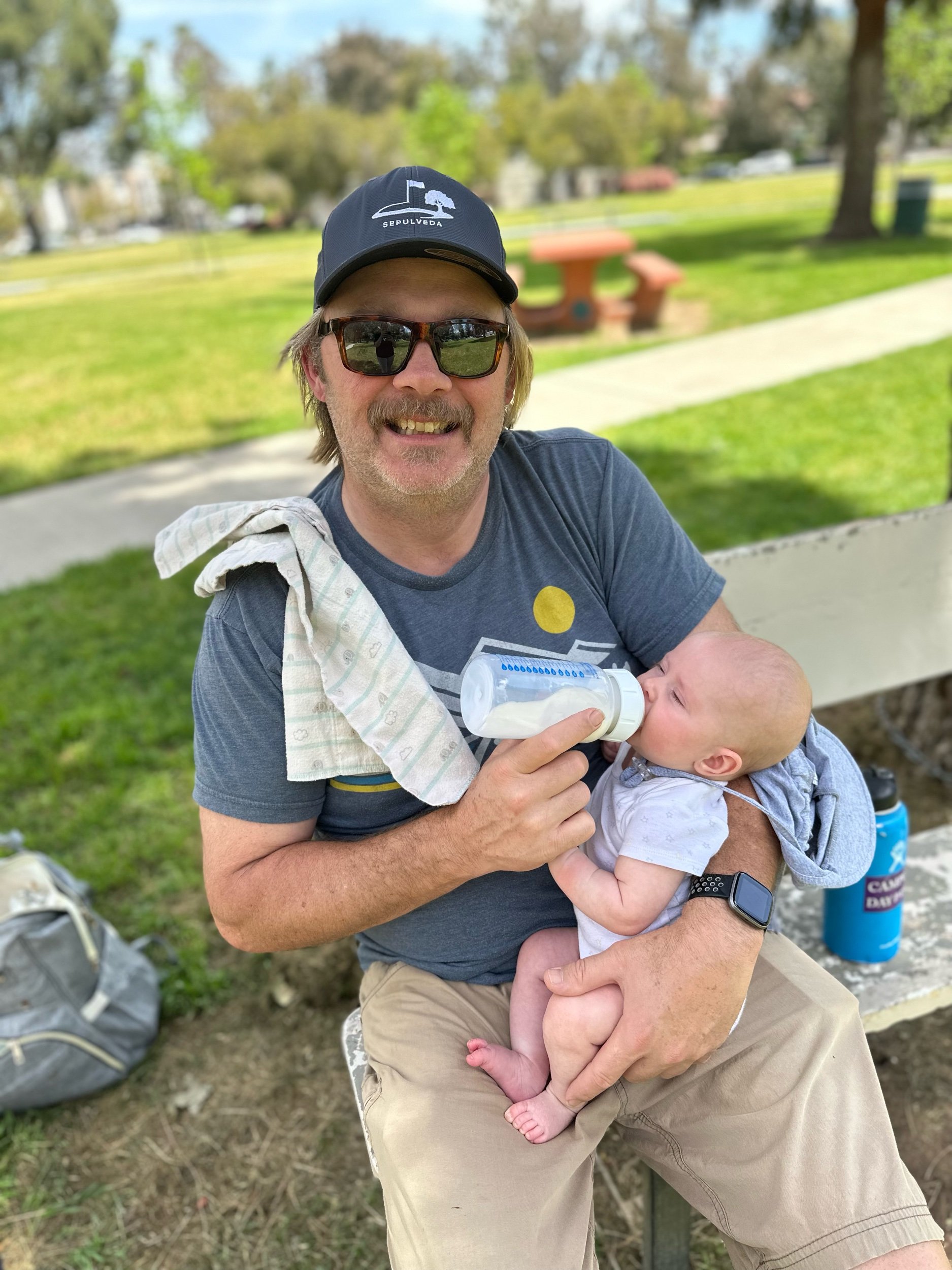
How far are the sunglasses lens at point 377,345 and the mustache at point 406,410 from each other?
52mm

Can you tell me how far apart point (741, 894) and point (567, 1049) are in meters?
0.38

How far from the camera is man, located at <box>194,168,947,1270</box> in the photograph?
5.12 feet

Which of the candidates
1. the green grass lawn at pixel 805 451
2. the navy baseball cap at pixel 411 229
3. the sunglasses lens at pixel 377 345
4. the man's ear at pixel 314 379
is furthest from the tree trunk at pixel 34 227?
the sunglasses lens at pixel 377 345

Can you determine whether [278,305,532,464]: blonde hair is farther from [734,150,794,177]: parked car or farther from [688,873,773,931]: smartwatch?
[734,150,794,177]: parked car

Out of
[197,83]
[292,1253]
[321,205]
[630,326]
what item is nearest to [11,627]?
[292,1253]

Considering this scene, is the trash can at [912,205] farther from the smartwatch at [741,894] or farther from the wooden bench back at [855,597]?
the smartwatch at [741,894]

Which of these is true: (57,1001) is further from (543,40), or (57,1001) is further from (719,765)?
(543,40)

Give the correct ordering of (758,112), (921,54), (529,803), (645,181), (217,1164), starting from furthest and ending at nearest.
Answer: (758,112) → (645,181) → (921,54) → (217,1164) → (529,803)

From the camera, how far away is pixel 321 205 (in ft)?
180

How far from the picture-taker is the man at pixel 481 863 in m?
1.56

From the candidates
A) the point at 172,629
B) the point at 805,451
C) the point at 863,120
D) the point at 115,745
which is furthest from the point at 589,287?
the point at 115,745

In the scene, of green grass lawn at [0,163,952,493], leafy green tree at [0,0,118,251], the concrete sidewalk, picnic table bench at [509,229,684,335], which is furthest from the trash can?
leafy green tree at [0,0,118,251]

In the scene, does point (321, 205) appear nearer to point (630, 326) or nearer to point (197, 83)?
point (197, 83)

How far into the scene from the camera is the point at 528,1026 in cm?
177
